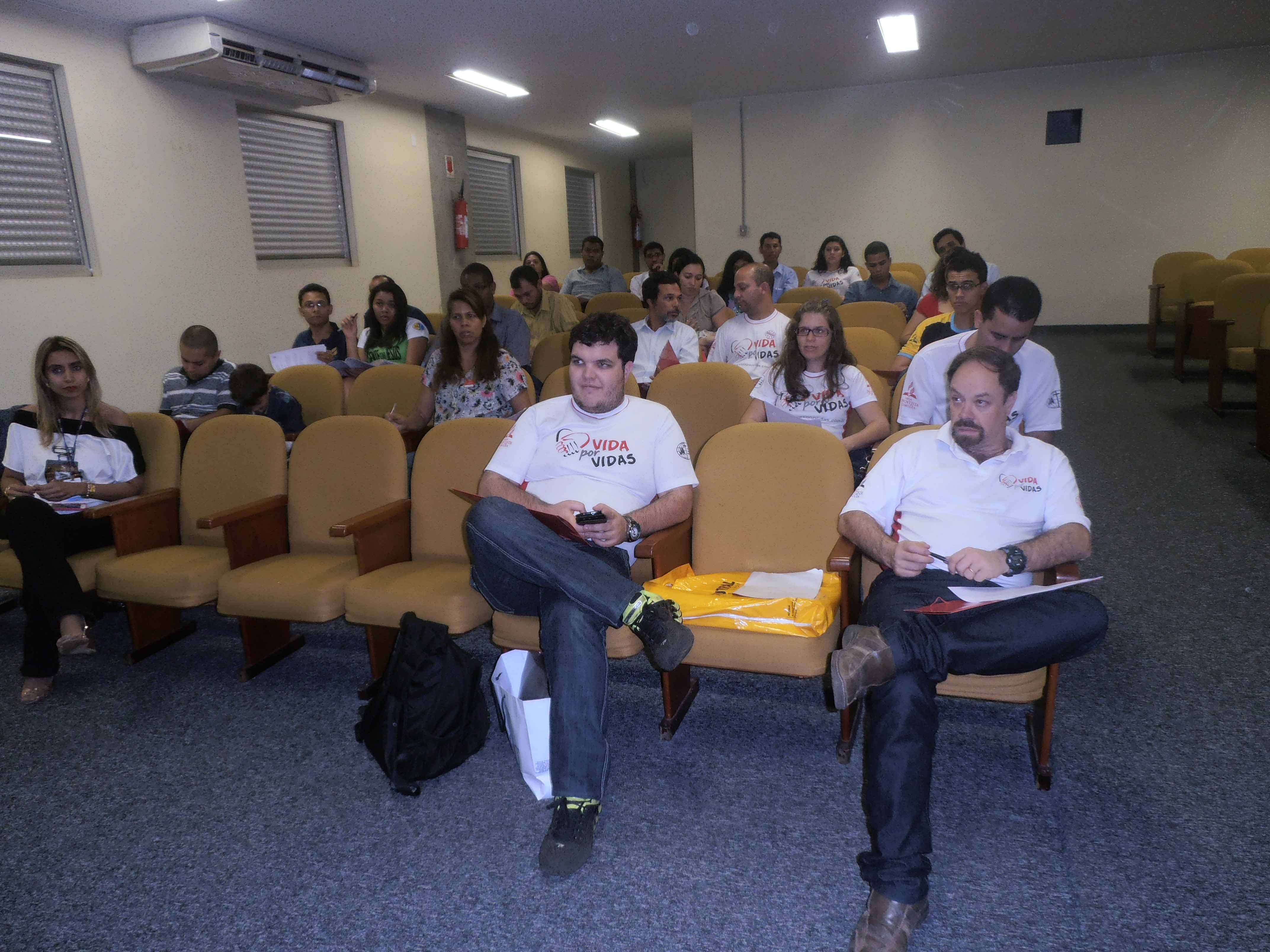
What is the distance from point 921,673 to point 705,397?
198 cm

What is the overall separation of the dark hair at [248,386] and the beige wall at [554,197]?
260 inches

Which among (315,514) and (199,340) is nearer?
(315,514)

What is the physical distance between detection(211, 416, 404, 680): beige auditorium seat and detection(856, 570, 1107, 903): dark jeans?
5.73 feet

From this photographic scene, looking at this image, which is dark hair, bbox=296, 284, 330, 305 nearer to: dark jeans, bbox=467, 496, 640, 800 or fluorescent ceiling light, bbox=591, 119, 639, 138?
dark jeans, bbox=467, 496, 640, 800

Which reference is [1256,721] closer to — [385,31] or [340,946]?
[340,946]

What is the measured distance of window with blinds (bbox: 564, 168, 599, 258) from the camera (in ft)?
42.8

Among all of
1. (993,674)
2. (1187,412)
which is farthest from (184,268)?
(1187,412)

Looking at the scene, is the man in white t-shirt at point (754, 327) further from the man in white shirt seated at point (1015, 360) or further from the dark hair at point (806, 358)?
the man in white shirt seated at point (1015, 360)

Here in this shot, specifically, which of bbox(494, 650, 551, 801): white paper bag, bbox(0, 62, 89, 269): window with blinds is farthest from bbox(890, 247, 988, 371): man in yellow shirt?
bbox(0, 62, 89, 269): window with blinds

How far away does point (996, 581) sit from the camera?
2.08 meters

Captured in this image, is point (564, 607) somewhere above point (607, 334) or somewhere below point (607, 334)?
below

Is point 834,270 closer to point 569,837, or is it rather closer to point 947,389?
point 947,389

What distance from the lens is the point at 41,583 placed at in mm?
2863

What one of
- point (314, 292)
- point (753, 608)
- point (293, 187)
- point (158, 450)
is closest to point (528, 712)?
point (753, 608)
